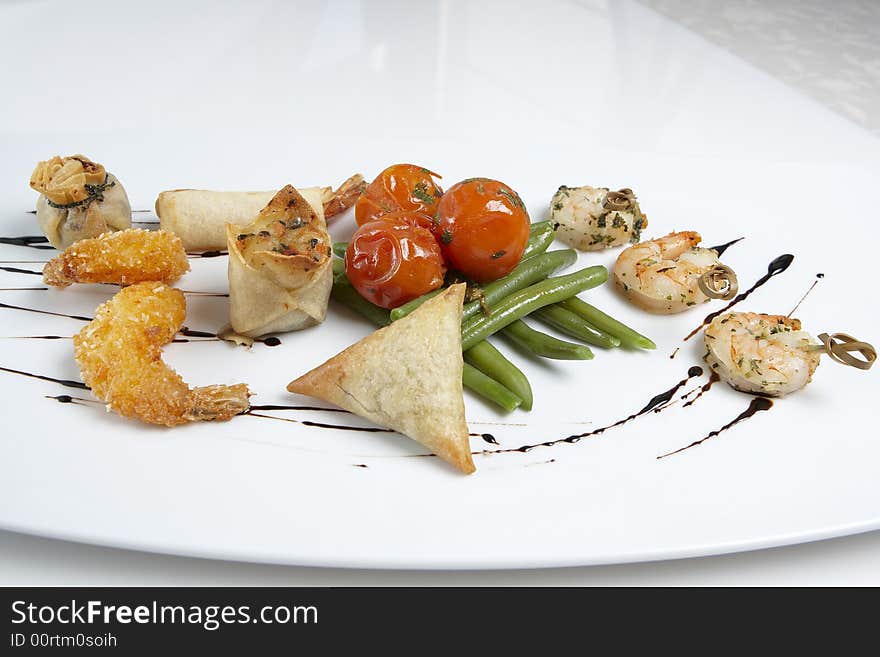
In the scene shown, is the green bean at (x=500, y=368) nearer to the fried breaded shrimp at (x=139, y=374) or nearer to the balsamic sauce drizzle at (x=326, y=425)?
the balsamic sauce drizzle at (x=326, y=425)

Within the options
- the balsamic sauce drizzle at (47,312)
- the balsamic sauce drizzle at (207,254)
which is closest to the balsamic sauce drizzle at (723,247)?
the balsamic sauce drizzle at (207,254)

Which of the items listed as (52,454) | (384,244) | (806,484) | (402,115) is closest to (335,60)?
(402,115)

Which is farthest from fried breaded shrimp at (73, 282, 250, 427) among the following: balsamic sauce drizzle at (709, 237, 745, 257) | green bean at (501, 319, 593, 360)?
balsamic sauce drizzle at (709, 237, 745, 257)

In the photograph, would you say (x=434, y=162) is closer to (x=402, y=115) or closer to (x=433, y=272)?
(x=402, y=115)

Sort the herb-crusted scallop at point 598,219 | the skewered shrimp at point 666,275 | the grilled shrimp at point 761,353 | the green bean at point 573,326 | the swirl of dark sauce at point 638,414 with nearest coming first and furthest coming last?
the swirl of dark sauce at point 638,414 < the grilled shrimp at point 761,353 < the green bean at point 573,326 < the skewered shrimp at point 666,275 < the herb-crusted scallop at point 598,219

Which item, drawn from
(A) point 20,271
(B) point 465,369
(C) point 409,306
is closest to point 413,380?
(B) point 465,369

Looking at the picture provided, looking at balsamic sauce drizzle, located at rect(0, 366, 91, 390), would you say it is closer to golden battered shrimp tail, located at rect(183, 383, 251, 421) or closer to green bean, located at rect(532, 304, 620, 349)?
golden battered shrimp tail, located at rect(183, 383, 251, 421)
